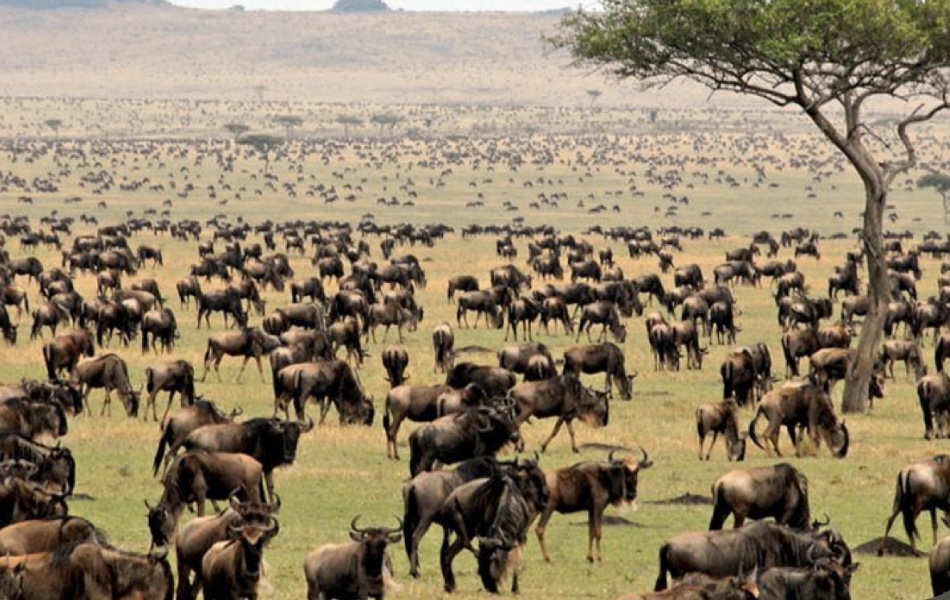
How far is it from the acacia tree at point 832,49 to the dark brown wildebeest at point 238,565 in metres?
17.5

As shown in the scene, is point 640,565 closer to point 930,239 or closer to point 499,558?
point 499,558

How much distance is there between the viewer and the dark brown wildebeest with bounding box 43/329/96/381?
Result: 31484 mm

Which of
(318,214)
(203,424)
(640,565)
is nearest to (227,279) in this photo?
(203,424)

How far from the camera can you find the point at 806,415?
83.4 ft

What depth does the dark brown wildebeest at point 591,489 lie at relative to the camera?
18.1 m

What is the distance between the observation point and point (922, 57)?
3092 cm

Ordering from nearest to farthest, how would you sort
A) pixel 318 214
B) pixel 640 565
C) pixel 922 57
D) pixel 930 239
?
pixel 640 565
pixel 922 57
pixel 930 239
pixel 318 214

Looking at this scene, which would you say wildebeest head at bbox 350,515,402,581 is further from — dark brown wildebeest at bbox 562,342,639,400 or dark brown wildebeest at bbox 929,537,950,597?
dark brown wildebeest at bbox 562,342,639,400

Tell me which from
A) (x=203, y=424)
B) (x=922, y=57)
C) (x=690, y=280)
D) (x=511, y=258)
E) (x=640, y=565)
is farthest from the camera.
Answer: (x=511, y=258)

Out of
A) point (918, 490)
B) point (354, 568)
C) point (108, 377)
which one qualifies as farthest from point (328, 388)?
point (354, 568)

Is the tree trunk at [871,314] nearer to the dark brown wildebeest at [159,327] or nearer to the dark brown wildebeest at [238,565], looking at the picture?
the dark brown wildebeest at [159,327]

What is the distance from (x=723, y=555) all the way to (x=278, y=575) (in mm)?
4363

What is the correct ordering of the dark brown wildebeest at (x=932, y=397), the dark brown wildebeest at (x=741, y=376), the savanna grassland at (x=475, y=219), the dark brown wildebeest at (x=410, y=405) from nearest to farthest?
Answer: the savanna grassland at (x=475, y=219), the dark brown wildebeest at (x=410, y=405), the dark brown wildebeest at (x=932, y=397), the dark brown wildebeest at (x=741, y=376)

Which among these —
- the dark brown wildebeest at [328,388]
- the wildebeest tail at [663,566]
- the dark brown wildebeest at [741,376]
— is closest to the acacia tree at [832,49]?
the dark brown wildebeest at [741,376]
